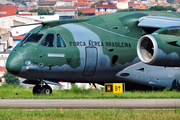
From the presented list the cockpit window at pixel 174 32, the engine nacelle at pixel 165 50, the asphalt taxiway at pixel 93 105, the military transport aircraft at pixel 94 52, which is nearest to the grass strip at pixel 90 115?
the asphalt taxiway at pixel 93 105

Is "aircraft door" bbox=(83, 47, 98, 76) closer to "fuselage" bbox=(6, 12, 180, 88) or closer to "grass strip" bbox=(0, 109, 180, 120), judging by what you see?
"fuselage" bbox=(6, 12, 180, 88)

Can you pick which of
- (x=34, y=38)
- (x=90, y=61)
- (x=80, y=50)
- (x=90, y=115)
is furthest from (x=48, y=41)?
(x=90, y=115)

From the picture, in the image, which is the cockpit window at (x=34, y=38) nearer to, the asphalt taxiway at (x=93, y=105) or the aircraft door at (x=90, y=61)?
the aircraft door at (x=90, y=61)

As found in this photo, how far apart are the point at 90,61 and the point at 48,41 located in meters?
2.45

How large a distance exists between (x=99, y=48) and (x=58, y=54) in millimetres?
2357

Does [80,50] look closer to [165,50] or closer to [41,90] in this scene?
[41,90]

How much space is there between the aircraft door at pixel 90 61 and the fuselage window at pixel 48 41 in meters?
1.87

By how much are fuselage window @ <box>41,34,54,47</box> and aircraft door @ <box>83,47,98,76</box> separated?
187 centimetres

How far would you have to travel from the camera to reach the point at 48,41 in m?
19.5

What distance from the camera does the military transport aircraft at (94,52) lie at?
61.5 ft

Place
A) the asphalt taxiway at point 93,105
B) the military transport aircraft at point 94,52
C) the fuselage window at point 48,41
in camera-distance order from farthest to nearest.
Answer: the fuselage window at point 48,41 → the military transport aircraft at point 94,52 → the asphalt taxiway at point 93,105

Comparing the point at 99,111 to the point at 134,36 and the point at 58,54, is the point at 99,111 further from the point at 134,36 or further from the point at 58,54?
the point at 134,36

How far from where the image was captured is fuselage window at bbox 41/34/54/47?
19375mm

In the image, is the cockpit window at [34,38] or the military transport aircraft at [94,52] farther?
the cockpit window at [34,38]
